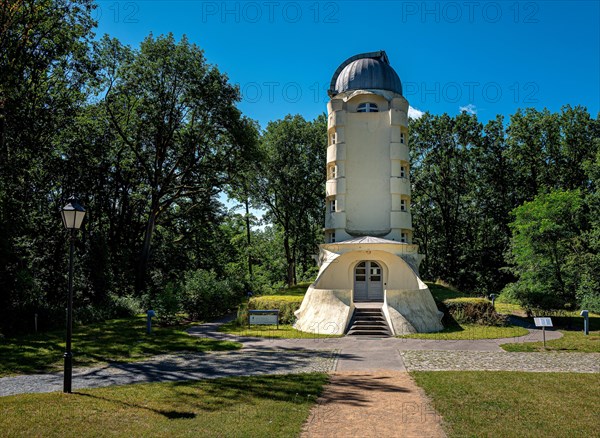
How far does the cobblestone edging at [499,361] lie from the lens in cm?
1306

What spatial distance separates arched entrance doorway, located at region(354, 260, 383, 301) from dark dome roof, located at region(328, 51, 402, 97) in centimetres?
1060

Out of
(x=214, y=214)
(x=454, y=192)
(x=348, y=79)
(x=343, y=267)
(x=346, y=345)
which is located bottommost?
(x=346, y=345)

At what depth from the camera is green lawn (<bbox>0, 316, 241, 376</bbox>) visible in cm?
1395

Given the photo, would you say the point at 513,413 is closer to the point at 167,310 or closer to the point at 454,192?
the point at 167,310

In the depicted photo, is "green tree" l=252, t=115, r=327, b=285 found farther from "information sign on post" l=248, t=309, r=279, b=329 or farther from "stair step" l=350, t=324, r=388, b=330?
"stair step" l=350, t=324, r=388, b=330

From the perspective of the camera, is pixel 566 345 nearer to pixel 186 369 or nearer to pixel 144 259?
pixel 186 369

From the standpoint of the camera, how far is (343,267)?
25281 millimetres

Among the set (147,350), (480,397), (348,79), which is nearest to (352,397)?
(480,397)

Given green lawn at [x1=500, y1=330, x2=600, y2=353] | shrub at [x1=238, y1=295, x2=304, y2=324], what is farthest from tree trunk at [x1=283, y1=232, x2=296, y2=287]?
green lawn at [x1=500, y1=330, x2=600, y2=353]

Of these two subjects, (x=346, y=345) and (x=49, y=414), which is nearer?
(x=49, y=414)

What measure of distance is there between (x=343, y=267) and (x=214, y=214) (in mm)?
15158

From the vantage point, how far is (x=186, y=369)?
1311 cm

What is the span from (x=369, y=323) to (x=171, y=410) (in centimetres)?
1278

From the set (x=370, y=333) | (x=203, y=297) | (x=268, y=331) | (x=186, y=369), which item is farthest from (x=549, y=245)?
(x=186, y=369)
